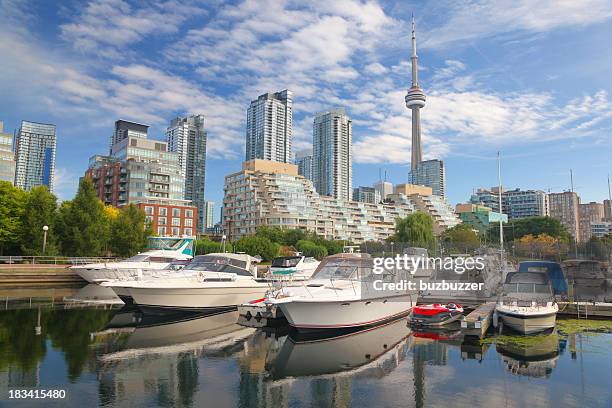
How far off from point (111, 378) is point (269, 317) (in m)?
8.76

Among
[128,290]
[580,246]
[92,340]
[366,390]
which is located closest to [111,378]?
[92,340]

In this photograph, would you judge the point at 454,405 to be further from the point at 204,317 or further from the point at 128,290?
the point at 128,290

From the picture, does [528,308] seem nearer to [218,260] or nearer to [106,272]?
[218,260]

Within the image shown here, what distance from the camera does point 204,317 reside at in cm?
2162

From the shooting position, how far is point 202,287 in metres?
→ 21.9

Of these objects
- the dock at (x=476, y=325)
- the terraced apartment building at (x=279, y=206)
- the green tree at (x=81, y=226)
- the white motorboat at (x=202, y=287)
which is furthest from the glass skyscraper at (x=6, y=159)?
the dock at (x=476, y=325)

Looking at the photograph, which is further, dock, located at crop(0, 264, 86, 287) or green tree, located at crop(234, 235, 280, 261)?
green tree, located at crop(234, 235, 280, 261)

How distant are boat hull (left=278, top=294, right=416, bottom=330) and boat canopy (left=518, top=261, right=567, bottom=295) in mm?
11991

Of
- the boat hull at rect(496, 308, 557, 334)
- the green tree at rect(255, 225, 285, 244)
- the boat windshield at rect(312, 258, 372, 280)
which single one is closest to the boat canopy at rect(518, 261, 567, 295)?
the boat hull at rect(496, 308, 557, 334)

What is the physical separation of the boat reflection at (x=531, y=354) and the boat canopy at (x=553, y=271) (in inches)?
309

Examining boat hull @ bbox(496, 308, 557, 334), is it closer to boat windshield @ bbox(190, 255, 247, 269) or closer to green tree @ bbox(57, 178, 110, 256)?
boat windshield @ bbox(190, 255, 247, 269)

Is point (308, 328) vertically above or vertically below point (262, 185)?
below

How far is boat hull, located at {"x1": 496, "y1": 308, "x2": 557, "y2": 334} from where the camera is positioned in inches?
650

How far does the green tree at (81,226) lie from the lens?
149 ft
